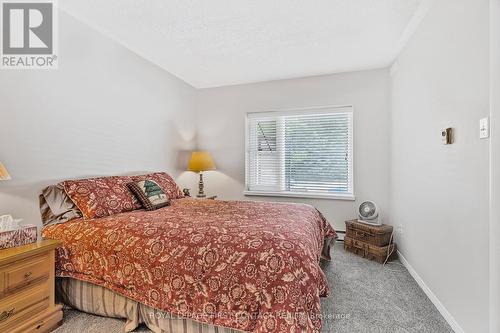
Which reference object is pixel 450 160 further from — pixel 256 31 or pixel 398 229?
pixel 256 31

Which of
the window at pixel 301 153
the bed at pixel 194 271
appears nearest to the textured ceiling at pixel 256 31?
the window at pixel 301 153

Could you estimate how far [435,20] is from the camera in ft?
6.66

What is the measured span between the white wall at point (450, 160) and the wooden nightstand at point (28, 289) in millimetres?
2677

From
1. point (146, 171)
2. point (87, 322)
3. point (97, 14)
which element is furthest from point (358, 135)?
point (87, 322)

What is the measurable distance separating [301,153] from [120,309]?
306 centimetres

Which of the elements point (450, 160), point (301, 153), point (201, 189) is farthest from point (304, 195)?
point (450, 160)

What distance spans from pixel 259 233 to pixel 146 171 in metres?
2.23

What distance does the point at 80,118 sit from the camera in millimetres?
2451

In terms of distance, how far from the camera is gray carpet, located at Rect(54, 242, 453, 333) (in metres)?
1.73

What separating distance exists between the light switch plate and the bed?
1.17m

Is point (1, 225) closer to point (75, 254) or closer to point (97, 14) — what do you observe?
point (75, 254)

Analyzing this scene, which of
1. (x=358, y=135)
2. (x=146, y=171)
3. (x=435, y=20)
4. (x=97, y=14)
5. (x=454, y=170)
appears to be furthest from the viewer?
(x=358, y=135)

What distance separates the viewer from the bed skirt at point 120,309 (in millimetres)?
1572

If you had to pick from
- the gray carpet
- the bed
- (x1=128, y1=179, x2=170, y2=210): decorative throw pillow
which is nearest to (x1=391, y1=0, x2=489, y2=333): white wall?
the gray carpet
